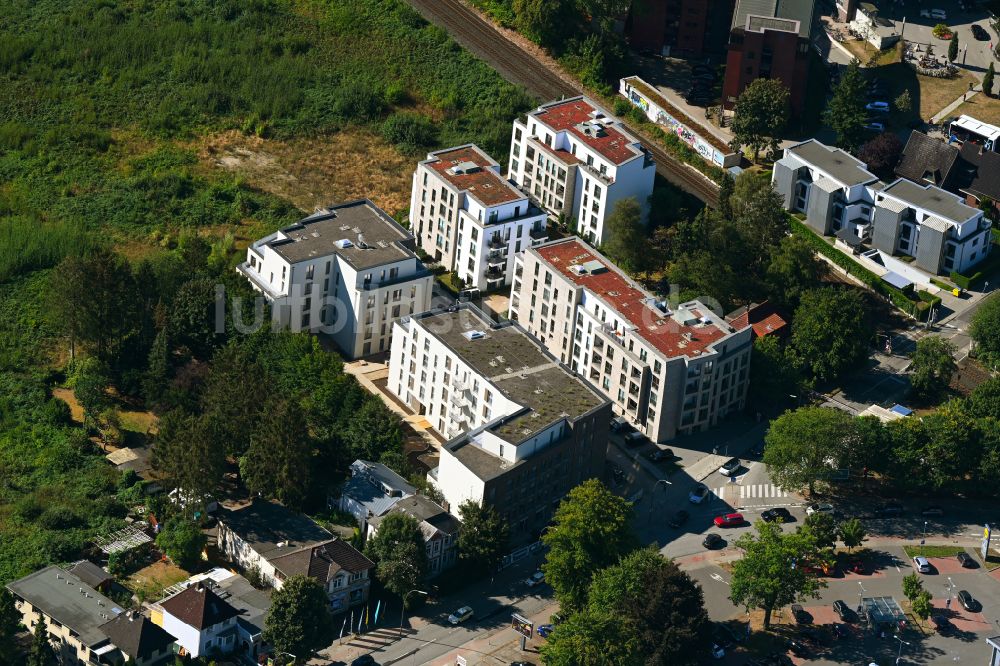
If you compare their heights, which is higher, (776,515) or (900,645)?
(776,515)

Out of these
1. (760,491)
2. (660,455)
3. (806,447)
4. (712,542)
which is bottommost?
(712,542)

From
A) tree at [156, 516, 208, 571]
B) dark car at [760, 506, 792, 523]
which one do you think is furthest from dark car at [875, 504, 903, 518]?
tree at [156, 516, 208, 571]

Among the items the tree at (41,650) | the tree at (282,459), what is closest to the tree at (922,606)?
the tree at (282,459)

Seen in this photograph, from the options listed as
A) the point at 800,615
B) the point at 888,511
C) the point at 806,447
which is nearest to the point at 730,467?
the point at 806,447

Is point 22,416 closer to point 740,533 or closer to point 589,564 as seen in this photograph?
point 589,564

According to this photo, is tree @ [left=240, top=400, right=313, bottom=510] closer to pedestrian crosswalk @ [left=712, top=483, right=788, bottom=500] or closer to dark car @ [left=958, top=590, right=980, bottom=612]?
pedestrian crosswalk @ [left=712, top=483, right=788, bottom=500]

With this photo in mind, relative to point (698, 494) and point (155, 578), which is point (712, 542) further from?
point (155, 578)

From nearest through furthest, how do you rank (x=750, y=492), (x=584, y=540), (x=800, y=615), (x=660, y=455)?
(x=584, y=540)
(x=800, y=615)
(x=750, y=492)
(x=660, y=455)

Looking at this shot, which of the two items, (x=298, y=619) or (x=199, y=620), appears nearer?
(x=298, y=619)
